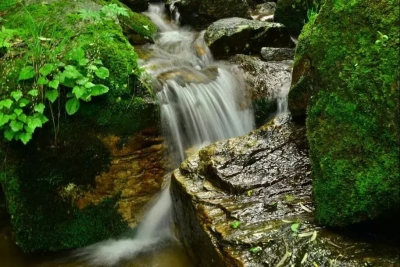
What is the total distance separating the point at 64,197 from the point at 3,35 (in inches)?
77.8

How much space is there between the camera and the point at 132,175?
4.33 metres

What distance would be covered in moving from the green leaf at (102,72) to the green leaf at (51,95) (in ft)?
1.53

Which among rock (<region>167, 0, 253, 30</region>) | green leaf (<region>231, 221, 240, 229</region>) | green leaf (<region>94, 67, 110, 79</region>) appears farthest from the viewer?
rock (<region>167, 0, 253, 30</region>)

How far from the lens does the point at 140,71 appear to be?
172 inches

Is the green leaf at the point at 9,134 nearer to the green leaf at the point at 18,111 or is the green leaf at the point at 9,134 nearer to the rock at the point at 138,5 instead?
the green leaf at the point at 18,111

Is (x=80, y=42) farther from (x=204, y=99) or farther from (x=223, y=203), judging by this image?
(x=223, y=203)

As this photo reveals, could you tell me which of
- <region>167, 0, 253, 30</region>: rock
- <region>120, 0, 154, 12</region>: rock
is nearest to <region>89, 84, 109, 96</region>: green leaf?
<region>167, 0, 253, 30</region>: rock

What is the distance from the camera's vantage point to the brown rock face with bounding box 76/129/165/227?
165 inches

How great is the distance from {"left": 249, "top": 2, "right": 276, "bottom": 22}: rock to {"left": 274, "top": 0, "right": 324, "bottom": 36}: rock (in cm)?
79

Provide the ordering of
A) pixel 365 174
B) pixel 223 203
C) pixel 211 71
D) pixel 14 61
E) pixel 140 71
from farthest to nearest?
pixel 211 71
pixel 140 71
pixel 14 61
pixel 223 203
pixel 365 174

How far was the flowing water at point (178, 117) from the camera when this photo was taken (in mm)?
4055

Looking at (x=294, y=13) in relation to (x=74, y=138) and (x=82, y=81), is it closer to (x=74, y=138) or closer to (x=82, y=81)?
(x=82, y=81)

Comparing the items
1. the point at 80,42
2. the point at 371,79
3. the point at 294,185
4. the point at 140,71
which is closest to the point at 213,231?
the point at 294,185

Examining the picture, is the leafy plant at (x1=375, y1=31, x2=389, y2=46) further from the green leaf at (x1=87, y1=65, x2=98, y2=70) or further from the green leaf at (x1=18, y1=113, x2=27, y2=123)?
the green leaf at (x1=18, y1=113, x2=27, y2=123)
